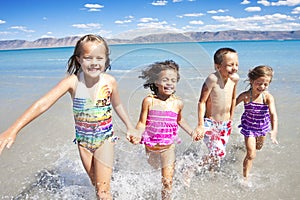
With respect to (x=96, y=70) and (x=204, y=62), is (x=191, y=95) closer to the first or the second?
(x=204, y=62)

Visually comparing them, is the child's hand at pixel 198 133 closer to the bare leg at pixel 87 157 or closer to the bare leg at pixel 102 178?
the bare leg at pixel 102 178

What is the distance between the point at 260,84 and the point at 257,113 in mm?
329

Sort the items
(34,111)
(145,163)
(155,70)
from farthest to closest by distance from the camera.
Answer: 1. (145,163)
2. (155,70)
3. (34,111)

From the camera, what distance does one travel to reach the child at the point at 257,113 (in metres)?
3.54

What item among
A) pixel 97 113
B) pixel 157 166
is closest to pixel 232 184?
pixel 157 166

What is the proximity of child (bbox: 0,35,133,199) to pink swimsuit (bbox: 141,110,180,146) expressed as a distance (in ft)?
1.20

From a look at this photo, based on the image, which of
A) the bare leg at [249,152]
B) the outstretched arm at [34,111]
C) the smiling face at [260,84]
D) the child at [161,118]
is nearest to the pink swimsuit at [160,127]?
the child at [161,118]

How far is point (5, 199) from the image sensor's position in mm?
3350

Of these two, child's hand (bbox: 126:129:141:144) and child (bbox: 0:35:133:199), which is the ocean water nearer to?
child (bbox: 0:35:133:199)

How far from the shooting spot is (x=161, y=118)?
2941 millimetres

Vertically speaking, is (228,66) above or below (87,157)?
above

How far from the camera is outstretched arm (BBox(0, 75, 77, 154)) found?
220 cm

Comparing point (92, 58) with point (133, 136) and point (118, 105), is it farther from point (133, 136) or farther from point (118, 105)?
point (133, 136)

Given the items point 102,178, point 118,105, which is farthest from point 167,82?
point 102,178
